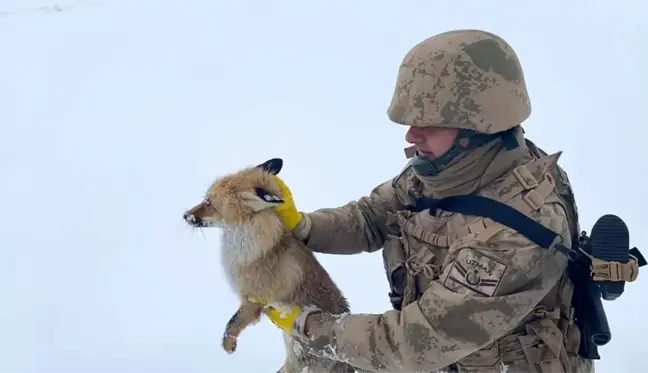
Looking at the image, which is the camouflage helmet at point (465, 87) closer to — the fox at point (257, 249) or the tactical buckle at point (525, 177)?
the tactical buckle at point (525, 177)

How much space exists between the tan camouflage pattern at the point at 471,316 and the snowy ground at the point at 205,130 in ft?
3.04

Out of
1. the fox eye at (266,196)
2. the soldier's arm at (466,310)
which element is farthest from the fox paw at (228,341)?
the soldier's arm at (466,310)

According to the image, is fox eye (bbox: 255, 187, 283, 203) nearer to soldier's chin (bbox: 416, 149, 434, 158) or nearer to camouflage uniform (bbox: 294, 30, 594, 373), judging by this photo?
camouflage uniform (bbox: 294, 30, 594, 373)

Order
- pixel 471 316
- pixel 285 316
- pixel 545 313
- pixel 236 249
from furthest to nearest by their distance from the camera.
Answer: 1. pixel 236 249
2. pixel 285 316
3. pixel 545 313
4. pixel 471 316

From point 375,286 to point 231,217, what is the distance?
233cm

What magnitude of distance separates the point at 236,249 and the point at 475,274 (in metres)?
1.05

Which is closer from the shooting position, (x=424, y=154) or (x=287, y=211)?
(x=424, y=154)

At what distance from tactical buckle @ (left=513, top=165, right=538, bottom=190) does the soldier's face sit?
9.6 inches

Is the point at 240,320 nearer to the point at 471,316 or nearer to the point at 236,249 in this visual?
the point at 236,249

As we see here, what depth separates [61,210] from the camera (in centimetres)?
577

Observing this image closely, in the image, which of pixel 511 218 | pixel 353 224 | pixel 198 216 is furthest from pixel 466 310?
pixel 198 216

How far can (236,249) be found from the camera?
2.78 m

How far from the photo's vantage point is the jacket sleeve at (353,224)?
2.91 m

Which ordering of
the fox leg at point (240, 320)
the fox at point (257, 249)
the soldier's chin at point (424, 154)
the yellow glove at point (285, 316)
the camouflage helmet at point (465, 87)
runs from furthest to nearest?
1. the fox leg at point (240, 320)
2. the fox at point (257, 249)
3. the yellow glove at point (285, 316)
4. the soldier's chin at point (424, 154)
5. the camouflage helmet at point (465, 87)
